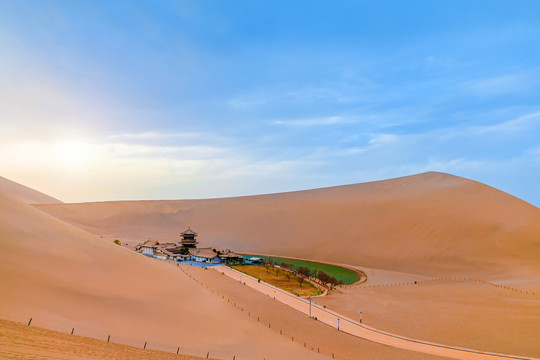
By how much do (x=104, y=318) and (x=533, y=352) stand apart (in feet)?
81.3

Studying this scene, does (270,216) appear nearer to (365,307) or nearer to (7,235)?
(365,307)

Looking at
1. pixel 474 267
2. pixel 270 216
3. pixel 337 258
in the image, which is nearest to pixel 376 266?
pixel 337 258

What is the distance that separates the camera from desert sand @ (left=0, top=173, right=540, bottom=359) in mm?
16953

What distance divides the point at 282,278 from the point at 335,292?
8.97 meters

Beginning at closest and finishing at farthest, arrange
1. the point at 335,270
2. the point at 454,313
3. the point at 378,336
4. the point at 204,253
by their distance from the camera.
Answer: the point at 378,336 → the point at 454,313 → the point at 335,270 → the point at 204,253

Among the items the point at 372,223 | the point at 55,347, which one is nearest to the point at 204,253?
the point at 372,223

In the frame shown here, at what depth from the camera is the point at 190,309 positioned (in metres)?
21.4

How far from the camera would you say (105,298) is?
60.6 feet

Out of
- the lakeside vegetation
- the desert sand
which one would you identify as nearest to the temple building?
the lakeside vegetation

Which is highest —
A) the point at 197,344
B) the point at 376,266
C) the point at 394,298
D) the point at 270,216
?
the point at 270,216

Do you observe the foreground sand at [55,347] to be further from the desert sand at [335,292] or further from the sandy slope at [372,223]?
the sandy slope at [372,223]

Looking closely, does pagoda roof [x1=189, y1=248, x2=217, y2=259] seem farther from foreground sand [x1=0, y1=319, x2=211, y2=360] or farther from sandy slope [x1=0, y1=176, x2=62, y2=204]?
sandy slope [x1=0, y1=176, x2=62, y2=204]

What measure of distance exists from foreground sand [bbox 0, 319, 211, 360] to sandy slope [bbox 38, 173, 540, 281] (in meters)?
49.6

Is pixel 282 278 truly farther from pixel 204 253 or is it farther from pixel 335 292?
pixel 204 253
